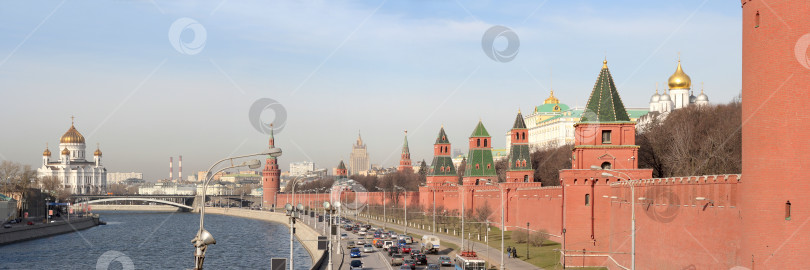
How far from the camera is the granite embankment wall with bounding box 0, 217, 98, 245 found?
94606mm

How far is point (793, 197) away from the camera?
27.5 metres

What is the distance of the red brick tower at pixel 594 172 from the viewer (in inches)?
1993

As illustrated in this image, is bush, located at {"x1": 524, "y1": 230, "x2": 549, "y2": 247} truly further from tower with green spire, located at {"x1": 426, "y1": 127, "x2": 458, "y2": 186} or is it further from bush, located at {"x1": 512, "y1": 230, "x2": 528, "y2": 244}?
tower with green spire, located at {"x1": 426, "y1": 127, "x2": 458, "y2": 186}

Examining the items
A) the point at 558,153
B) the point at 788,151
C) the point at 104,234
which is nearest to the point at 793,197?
the point at 788,151

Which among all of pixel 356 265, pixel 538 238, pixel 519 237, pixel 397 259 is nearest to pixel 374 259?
pixel 397 259

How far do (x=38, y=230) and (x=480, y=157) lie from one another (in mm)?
50264

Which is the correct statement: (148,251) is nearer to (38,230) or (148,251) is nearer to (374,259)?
(38,230)

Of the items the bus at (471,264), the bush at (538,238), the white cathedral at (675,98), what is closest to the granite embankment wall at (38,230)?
the bush at (538,238)

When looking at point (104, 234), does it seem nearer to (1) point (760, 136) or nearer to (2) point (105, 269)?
(2) point (105, 269)

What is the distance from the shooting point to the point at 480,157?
10419cm

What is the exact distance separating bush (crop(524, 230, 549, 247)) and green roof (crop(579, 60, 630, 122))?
13388mm

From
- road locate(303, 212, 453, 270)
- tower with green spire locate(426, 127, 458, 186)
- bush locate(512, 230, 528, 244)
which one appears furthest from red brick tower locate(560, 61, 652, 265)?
tower with green spire locate(426, 127, 458, 186)

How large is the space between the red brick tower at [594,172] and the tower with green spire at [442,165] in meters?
67.6

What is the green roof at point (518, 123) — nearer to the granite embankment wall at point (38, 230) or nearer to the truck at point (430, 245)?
the truck at point (430, 245)
